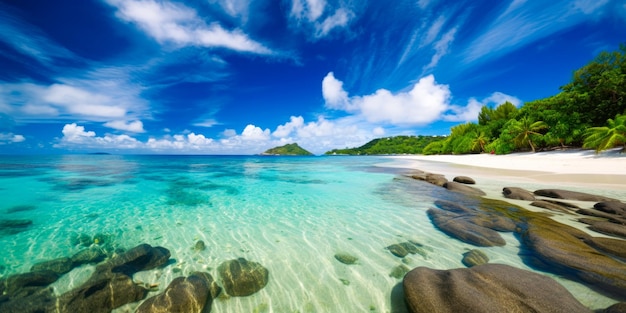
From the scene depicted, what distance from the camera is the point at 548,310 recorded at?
10.4 ft

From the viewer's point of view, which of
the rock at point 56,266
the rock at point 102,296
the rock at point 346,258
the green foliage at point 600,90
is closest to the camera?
the rock at point 102,296

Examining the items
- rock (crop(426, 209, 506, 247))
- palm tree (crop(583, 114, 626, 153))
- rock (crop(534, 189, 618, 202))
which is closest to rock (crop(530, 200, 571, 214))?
rock (crop(534, 189, 618, 202))

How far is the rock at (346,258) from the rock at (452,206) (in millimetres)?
5882

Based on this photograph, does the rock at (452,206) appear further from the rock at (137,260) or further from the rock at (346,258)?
the rock at (137,260)

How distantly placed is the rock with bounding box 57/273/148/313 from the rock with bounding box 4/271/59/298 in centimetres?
87

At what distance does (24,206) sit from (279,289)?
15.2 meters

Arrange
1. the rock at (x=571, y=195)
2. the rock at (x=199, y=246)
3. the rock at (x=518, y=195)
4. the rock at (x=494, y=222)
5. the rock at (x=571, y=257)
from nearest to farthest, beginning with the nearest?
the rock at (x=571, y=257)
the rock at (x=199, y=246)
the rock at (x=494, y=222)
the rock at (x=571, y=195)
the rock at (x=518, y=195)

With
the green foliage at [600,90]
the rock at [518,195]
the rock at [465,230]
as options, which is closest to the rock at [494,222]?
the rock at [465,230]


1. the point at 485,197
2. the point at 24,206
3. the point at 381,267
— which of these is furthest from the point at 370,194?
the point at 24,206

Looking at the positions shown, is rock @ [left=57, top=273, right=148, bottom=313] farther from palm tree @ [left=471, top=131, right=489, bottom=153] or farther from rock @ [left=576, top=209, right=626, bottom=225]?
palm tree @ [left=471, top=131, right=489, bottom=153]

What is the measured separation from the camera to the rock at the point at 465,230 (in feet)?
20.3

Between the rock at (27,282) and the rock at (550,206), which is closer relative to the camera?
the rock at (27,282)

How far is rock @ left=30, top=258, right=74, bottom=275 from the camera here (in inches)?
203

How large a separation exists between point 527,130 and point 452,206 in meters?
48.4
